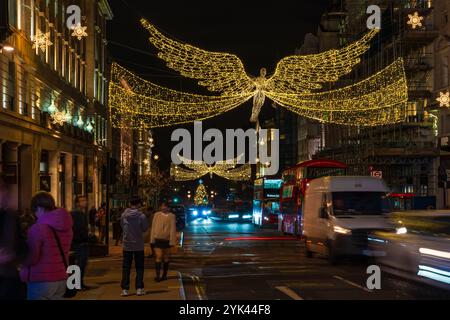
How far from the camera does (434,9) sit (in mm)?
47750

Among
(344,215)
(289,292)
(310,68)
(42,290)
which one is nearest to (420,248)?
(289,292)

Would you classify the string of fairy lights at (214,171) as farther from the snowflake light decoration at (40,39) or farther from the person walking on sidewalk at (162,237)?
the person walking on sidewalk at (162,237)

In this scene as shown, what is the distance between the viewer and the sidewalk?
1311cm

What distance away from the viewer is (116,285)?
1527cm

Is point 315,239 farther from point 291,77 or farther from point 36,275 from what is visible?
point 36,275

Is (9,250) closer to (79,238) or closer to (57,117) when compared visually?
(79,238)

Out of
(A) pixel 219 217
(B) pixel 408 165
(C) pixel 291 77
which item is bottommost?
(A) pixel 219 217

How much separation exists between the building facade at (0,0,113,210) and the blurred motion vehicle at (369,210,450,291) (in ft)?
32.3

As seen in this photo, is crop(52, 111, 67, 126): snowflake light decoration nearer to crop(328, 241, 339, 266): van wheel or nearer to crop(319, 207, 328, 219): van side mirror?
crop(319, 207, 328, 219): van side mirror

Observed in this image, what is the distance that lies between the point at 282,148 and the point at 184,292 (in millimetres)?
123514

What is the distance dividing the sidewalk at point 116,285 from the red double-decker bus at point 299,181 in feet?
51.5

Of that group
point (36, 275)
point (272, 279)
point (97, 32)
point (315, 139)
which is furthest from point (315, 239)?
point (315, 139)

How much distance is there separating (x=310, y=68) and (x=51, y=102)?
1443 cm
